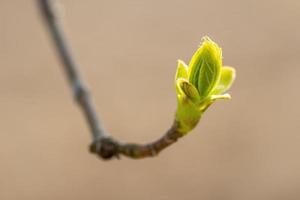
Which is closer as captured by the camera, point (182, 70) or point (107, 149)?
point (182, 70)

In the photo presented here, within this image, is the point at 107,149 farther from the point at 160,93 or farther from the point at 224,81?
the point at 160,93

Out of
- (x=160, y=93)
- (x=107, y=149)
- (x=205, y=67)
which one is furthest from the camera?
(x=160, y=93)

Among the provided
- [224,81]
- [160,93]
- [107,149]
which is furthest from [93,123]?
[160,93]

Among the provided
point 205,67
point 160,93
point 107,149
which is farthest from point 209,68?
point 160,93

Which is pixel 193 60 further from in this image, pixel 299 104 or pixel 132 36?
pixel 132 36

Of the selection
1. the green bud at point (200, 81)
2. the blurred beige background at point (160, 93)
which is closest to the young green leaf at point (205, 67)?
the green bud at point (200, 81)

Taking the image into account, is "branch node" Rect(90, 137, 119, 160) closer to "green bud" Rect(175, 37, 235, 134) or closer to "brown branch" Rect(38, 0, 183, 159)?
"brown branch" Rect(38, 0, 183, 159)

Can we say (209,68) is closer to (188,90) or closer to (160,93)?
(188,90)

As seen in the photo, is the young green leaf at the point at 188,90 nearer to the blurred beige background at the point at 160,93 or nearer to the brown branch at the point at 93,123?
the brown branch at the point at 93,123

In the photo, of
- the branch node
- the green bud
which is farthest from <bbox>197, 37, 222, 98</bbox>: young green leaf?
the branch node

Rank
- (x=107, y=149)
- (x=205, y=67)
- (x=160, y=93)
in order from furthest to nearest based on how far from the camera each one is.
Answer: (x=160, y=93), (x=107, y=149), (x=205, y=67)
